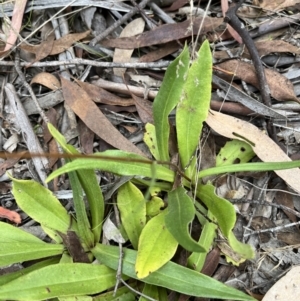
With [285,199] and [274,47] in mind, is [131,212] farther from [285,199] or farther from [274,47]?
[274,47]

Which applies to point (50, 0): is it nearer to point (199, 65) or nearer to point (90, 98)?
point (90, 98)

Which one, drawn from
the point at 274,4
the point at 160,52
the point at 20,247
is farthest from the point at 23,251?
the point at 274,4

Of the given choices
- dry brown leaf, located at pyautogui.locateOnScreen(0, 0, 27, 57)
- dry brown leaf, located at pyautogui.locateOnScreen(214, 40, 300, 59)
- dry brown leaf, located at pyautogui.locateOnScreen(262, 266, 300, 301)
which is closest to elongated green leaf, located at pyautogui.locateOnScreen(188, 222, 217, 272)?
dry brown leaf, located at pyautogui.locateOnScreen(262, 266, 300, 301)

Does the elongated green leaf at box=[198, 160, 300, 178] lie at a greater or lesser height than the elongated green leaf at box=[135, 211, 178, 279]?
greater

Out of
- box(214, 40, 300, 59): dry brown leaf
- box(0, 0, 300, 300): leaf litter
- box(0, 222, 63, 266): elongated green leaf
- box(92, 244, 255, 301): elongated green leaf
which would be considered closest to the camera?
box(92, 244, 255, 301): elongated green leaf

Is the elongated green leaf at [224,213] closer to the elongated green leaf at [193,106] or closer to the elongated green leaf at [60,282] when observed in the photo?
the elongated green leaf at [193,106]

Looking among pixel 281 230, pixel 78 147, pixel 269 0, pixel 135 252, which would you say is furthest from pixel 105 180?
pixel 269 0

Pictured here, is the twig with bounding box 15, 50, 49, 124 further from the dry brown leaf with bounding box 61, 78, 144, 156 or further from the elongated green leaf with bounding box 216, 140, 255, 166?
the elongated green leaf with bounding box 216, 140, 255, 166

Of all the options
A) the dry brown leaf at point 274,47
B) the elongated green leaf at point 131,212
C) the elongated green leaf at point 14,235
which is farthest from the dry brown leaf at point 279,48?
the elongated green leaf at point 14,235
